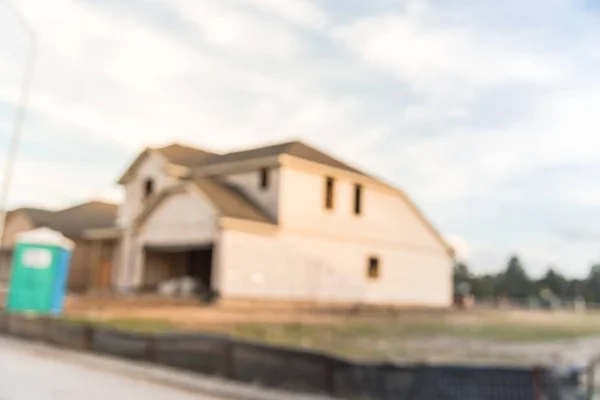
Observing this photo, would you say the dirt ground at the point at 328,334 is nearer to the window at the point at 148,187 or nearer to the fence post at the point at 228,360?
the fence post at the point at 228,360

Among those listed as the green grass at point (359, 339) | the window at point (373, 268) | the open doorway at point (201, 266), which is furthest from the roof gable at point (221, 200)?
the window at point (373, 268)

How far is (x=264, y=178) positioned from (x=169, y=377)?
21194 millimetres

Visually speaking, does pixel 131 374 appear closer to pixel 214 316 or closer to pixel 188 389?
pixel 188 389

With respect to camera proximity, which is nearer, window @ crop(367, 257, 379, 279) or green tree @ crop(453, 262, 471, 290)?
window @ crop(367, 257, 379, 279)

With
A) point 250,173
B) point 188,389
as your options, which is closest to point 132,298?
point 250,173

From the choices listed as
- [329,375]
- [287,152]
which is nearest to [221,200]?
[287,152]

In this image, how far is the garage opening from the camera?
29.6m

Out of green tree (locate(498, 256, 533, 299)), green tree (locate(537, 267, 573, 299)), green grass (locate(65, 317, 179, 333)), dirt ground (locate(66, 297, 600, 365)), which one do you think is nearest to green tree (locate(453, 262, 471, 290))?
green tree (locate(498, 256, 533, 299))

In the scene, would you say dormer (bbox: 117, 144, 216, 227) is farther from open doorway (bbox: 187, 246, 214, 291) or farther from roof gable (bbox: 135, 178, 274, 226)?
open doorway (bbox: 187, 246, 214, 291)

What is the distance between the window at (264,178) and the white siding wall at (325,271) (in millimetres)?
3068

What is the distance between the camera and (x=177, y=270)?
111ft

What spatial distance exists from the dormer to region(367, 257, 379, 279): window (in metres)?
11.5

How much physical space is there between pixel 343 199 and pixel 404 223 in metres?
5.37

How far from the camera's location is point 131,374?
9961mm
